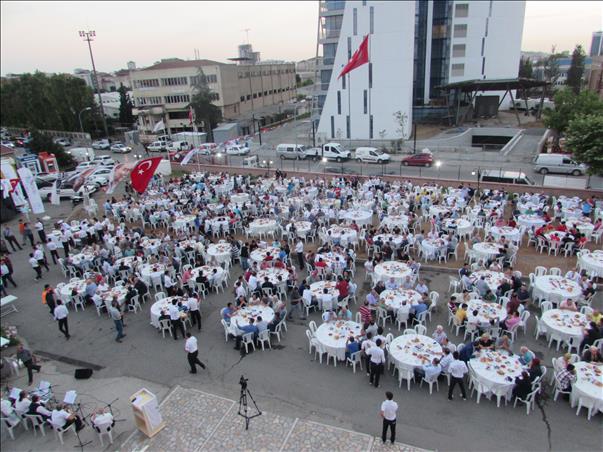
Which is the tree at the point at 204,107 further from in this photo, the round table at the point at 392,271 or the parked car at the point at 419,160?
the round table at the point at 392,271

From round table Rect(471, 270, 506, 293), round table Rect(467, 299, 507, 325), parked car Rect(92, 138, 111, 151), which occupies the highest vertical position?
round table Rect(471, 270, 506, 293)

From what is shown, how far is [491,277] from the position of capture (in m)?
13.2

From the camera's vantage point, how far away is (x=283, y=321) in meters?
12.2

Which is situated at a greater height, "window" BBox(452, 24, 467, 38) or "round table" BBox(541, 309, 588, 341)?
"window" BBox(452, 24, 467, 38)

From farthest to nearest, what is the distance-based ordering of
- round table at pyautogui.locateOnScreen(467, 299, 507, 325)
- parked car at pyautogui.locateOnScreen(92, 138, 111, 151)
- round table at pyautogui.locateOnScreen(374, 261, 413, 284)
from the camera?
parked car at pyautogui.locateOnScreen(92, 138, 111, 151) < round table at pyautogui.locateOnScreen(374, 261, 413, 284) < round table at pyautogui.locateOnScreen(467, 299, 507, 325)

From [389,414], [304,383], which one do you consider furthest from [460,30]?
[389,414]

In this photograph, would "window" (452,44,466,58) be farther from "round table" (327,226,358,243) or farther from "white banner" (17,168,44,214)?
"white banner" (17,168,44,214)

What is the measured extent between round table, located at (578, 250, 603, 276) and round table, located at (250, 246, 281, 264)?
422 inches

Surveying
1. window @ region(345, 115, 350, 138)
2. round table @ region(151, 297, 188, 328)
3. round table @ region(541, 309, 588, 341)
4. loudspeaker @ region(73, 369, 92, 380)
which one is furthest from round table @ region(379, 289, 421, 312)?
window @ region(345, 115, 350, 138)

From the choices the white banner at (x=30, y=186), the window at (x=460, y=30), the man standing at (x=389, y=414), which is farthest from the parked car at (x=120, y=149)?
the man standing at (x=389, y=414)

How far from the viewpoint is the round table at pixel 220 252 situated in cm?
1639

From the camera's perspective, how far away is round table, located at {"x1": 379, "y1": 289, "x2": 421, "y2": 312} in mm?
12016

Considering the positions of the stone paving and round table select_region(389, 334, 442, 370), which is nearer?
the stone paving

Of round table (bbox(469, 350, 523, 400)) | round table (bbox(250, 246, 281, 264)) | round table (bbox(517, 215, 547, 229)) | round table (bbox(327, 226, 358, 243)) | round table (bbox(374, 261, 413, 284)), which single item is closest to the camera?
round table (bbox(469, 350, 523, 400))
